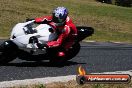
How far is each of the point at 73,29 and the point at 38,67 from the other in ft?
4.77

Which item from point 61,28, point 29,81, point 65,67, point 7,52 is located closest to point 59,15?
point 61,28

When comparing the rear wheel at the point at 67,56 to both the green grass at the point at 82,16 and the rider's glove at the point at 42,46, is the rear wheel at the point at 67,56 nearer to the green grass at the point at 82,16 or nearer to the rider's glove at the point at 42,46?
the rider's glove at the point at 42,46

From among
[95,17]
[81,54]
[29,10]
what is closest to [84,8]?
[95,17]

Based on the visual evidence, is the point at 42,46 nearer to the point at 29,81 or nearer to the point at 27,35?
the point at 27,35

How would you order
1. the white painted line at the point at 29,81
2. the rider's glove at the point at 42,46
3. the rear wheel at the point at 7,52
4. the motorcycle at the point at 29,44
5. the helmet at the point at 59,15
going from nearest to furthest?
the white painted line at the point at 29,81 < the rear wheel at the point at 7,52 < the motorcycle at the point at 29,44 < the rider's glove at the point at 42,46 < the helmet at the point at 59,15

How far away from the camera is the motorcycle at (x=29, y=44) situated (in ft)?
37.5

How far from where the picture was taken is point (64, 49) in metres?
12.2

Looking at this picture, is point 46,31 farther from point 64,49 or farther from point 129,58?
point 129,58

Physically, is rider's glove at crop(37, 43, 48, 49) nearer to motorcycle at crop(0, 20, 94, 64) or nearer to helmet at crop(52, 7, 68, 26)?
motorcycle at crop(0, 20, 94, 64)

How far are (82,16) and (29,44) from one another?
28519 mm

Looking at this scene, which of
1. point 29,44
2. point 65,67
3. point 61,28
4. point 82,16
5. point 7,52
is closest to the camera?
point 7,52

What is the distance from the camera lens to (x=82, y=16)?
131 feet

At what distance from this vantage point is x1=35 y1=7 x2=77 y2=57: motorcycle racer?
39.1 feet

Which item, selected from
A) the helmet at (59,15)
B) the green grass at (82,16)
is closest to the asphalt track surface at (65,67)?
the helmet at (59,15)
